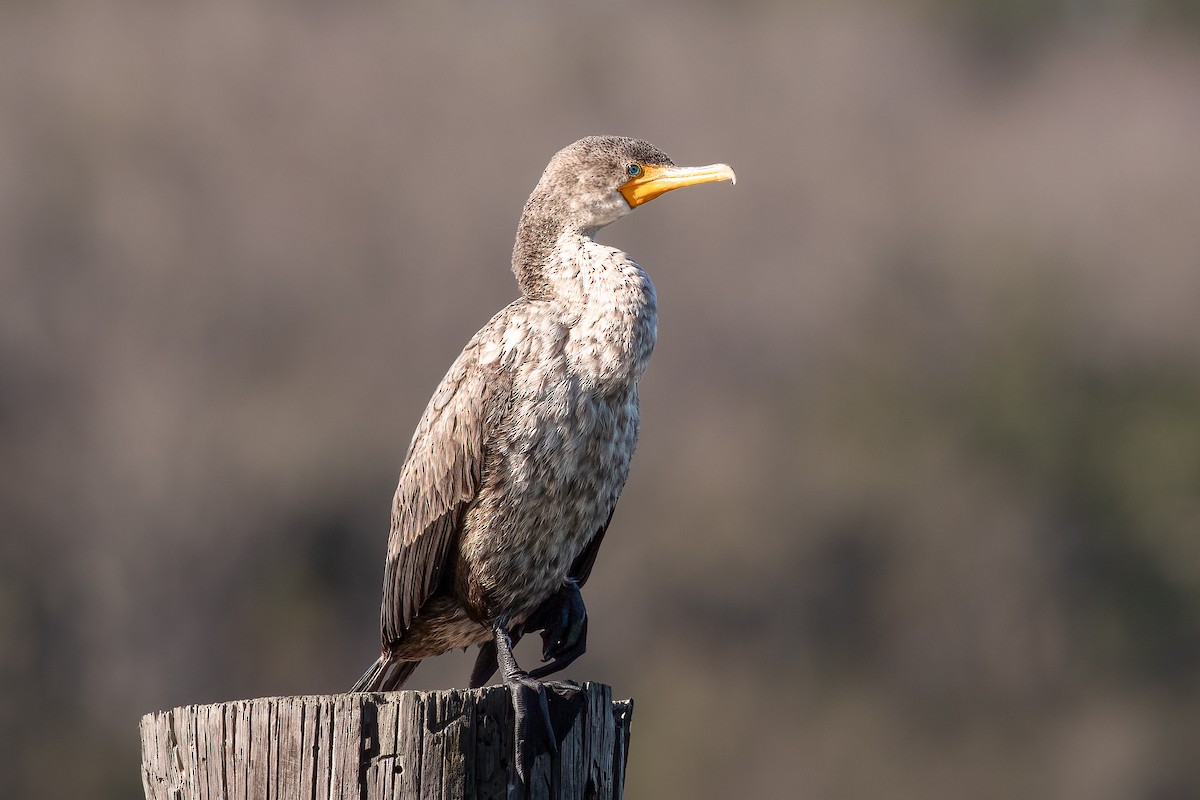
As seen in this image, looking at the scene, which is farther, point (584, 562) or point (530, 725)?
point (584, 562)

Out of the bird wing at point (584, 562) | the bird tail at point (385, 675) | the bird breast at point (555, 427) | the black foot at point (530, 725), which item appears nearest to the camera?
the black foot at point (530, 725)

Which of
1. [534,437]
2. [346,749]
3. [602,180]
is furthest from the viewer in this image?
[602,180]

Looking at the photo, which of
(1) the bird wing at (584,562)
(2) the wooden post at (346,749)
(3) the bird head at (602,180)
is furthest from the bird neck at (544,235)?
(2) the wooden post at (346,749)

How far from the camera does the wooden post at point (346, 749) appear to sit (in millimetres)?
3221

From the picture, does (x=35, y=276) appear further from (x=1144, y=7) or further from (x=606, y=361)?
(x=1144, y=7)

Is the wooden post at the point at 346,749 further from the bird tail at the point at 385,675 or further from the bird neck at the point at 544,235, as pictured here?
the bird neck at the point at 544,235

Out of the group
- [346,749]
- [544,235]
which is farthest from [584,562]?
[346,749]

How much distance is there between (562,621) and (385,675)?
520 mm

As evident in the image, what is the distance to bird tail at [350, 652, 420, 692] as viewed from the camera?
4.52m

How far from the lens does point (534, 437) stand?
14.0 ft

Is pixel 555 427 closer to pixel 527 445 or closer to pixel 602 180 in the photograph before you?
pixel 527 445

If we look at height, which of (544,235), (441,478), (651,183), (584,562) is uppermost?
(651,183)

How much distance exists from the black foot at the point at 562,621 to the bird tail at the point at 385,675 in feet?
1.23

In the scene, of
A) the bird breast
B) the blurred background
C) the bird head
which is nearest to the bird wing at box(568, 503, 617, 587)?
the bird breast
